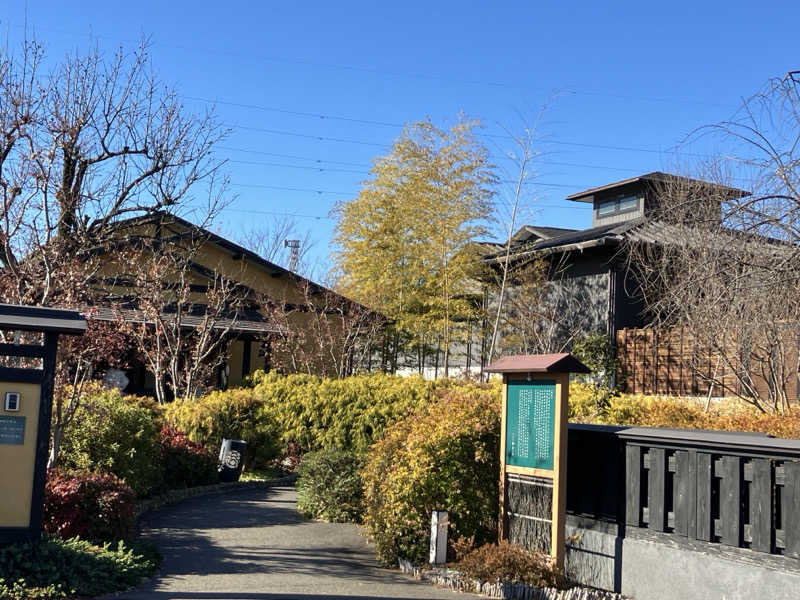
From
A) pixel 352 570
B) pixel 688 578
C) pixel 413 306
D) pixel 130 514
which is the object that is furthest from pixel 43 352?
pixel 413 306

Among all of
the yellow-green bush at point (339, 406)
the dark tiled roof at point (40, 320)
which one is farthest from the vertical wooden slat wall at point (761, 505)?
the yellow-green bush at point (339, 406)

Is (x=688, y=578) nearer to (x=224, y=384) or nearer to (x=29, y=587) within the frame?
(x=29, y=587)

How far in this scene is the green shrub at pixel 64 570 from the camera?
7.30m

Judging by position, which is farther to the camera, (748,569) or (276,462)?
(276,462)

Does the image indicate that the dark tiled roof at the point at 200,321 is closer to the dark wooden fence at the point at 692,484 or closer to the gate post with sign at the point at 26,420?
the gate post with sign at the point at 26,420

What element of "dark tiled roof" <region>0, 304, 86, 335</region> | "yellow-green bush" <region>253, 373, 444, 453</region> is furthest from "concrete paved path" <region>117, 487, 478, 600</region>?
"yellow-green bush" <region>253, 373, 444, 453</region>

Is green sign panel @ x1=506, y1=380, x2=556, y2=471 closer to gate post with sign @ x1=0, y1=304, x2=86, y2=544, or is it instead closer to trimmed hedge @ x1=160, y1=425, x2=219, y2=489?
gate post with sign @ x1=0, y1=304, x2=86, y2=544

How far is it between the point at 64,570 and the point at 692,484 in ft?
19.1

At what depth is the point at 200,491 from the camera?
1439cm

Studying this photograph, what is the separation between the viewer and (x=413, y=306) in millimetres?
28141

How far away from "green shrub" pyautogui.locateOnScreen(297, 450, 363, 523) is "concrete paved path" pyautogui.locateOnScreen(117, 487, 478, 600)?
0.72 ft

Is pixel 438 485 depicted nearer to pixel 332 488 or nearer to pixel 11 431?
pixel 332 488

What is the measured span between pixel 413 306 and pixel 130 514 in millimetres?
19207

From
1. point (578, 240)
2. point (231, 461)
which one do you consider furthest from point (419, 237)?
point (231, 461)
